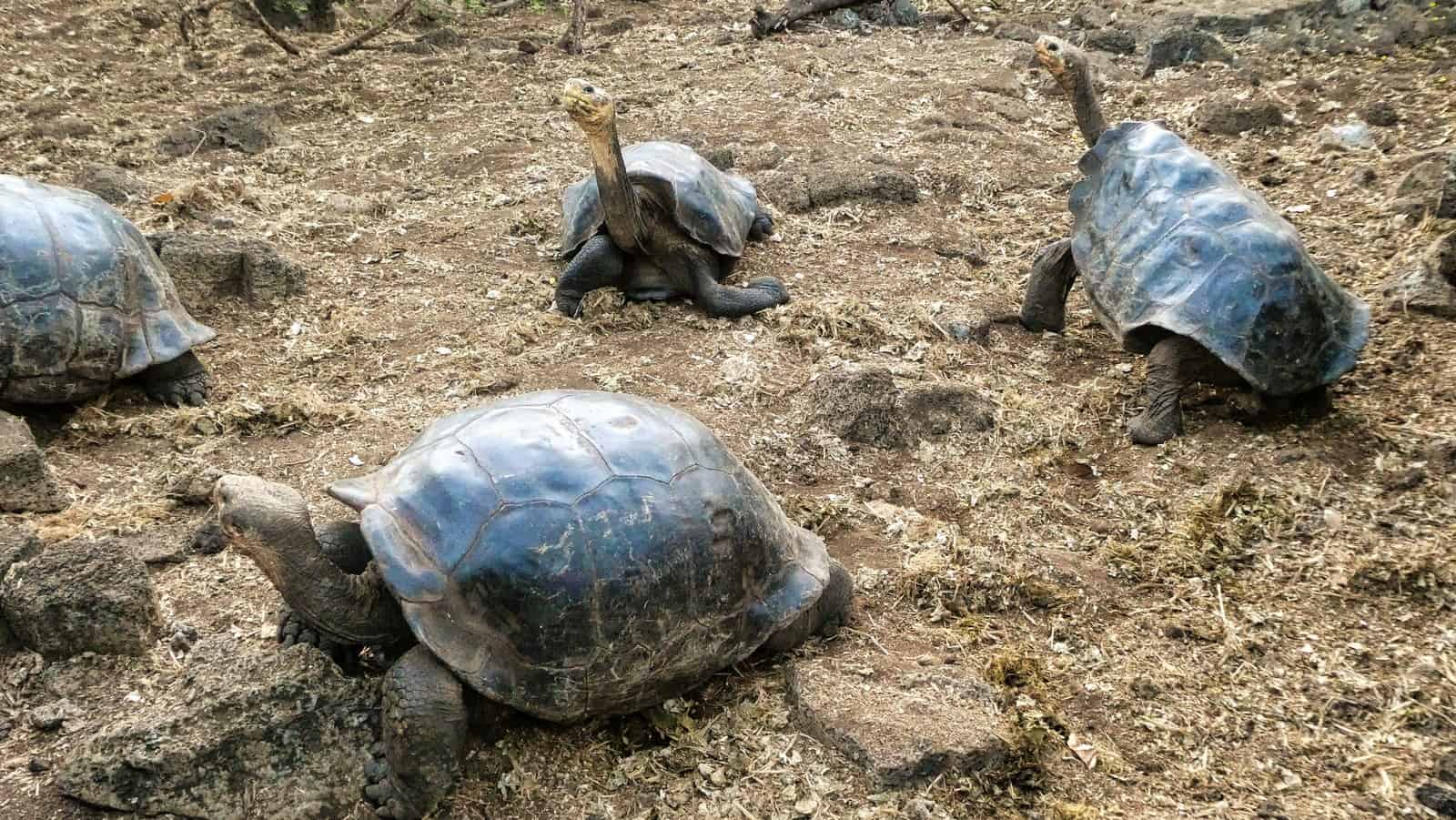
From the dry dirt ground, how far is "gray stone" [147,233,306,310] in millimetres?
125

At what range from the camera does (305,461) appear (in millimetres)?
4184

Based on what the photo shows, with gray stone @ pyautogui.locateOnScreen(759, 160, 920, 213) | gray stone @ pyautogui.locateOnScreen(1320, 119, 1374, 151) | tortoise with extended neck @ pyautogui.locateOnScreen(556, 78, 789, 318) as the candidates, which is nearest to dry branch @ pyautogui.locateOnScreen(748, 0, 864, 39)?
gray stone @ pyautogui.locateOnScreen(759, 160, 920, 213)

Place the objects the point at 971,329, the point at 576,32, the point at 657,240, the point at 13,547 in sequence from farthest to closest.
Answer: the point at 576,32, the point at 657,240, the point at 971,329, the point at 13,547

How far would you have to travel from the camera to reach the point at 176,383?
465cm

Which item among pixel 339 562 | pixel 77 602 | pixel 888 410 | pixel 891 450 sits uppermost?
pixel 339 562

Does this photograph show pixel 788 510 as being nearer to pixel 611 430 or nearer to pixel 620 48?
pixel 611 430

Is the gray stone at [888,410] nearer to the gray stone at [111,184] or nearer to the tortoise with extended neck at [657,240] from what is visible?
the tortoise with extended neck at [657,240]

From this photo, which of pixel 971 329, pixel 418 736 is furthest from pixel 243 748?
pixel 971 329

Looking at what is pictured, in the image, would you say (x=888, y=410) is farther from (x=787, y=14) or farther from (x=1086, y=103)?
(x=787, y=14)

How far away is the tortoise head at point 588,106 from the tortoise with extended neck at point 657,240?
32cm

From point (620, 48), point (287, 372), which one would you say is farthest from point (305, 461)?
point (620, 48)

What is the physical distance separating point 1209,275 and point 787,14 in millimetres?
6838

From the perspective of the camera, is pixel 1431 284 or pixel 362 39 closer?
pixel 1431 284

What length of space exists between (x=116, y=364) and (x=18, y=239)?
59 cm
